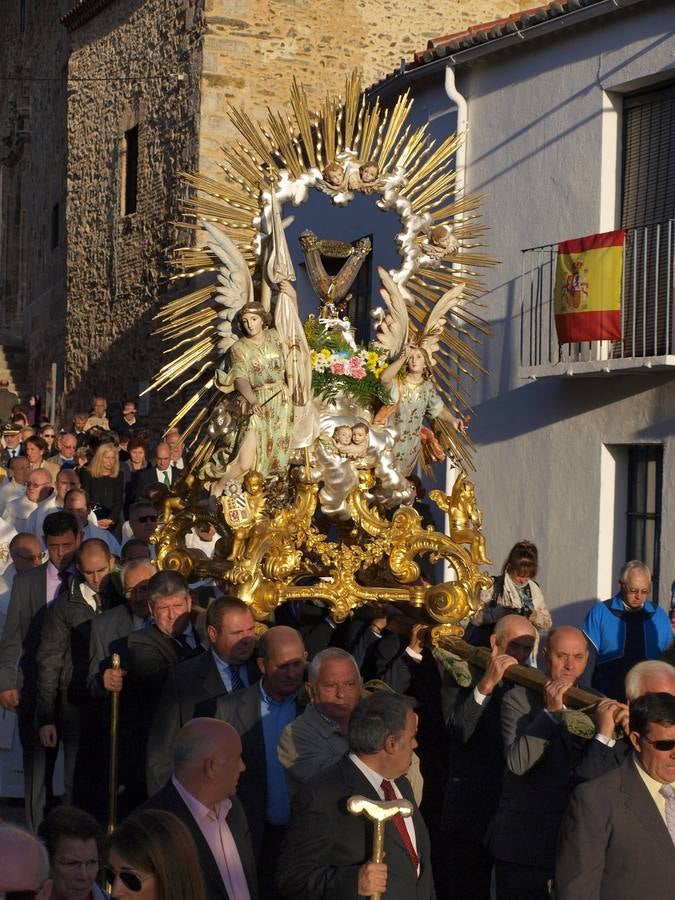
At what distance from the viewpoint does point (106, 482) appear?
13258 millimetres

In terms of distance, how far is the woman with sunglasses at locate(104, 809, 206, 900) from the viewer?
138 inches

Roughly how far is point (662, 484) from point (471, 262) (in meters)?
4.97

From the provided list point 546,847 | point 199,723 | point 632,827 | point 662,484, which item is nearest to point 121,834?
point 199,723

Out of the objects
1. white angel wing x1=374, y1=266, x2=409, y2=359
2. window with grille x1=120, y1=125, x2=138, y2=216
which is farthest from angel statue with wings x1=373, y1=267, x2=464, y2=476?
window with grille x1=120, y1=125, x2=138, y2=216

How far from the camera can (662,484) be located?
1245 cm

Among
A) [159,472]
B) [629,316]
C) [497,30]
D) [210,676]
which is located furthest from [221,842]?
[497,30]

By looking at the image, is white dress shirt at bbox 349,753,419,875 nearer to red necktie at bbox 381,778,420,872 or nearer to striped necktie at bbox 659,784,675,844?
red necktie at bbox 381,778,420,872

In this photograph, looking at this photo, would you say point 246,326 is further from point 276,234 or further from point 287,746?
point 287,746

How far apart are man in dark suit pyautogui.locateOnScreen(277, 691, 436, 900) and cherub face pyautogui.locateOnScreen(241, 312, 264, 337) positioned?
296 cm

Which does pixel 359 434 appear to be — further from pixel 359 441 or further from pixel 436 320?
pixel 436 320

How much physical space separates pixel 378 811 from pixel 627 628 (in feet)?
13.9

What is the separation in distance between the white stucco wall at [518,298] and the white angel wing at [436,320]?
480cm

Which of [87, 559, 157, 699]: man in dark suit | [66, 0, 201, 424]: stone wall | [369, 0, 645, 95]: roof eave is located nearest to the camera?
[87, 559, 157, 699]: man in dark suit

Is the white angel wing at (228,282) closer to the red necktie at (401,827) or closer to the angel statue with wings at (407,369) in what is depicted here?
the angel statue with wings at (407,369)
